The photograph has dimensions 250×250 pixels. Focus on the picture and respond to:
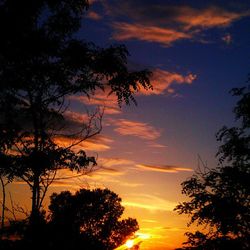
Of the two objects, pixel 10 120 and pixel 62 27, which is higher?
pixel 62 27

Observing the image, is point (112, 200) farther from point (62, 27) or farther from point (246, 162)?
point (62, 27)

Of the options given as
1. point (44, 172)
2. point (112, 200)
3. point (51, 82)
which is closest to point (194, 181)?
point (44, 172)

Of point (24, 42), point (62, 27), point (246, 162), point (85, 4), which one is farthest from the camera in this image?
point (246, 162)

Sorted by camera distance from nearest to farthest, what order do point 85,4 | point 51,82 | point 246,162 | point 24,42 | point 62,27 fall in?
1. point 24,42
2. point 85,4
3. point 51,82
4. point 62,27
5. point 246,162

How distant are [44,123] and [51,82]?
6.18 feet

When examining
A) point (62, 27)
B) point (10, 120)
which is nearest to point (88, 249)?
point (10, 120)

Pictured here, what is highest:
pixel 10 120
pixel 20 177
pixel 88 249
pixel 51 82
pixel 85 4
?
pixel 85 4

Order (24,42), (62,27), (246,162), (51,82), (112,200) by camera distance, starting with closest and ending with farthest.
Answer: (24,42)
(51,82)
(62,27)
(246,162)
(112,200)

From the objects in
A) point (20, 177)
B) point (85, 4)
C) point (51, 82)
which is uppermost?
point (85, 4)

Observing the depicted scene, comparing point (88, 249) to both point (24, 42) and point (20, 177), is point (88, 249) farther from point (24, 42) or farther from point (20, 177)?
point (24, 42)

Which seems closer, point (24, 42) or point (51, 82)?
point (24, 42)

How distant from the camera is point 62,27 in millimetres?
14336

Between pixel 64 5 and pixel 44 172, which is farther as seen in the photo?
pixel 44 172

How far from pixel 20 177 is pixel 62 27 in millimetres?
5358
